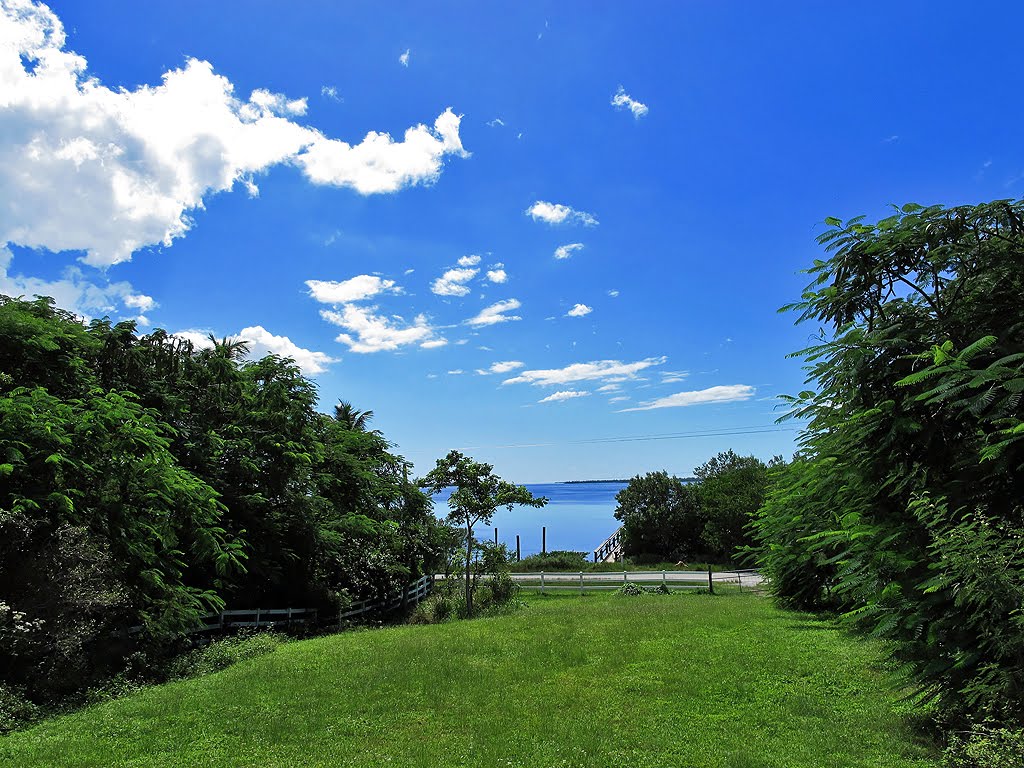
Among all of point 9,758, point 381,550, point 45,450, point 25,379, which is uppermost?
point 25,379

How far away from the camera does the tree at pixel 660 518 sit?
162 ft

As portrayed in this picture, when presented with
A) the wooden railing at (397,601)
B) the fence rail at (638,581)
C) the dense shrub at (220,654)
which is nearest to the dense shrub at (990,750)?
the dense shrub at (220,654)

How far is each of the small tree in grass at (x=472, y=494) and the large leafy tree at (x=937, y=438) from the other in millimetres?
15444

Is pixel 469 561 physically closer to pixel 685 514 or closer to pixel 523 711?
pixel 523 711

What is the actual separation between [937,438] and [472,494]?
1740cm

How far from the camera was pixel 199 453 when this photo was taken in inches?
709

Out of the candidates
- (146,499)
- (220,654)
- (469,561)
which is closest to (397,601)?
(469,561)

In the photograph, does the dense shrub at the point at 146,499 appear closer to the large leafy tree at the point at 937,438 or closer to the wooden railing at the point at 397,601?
the wooden railing at the point at 397,601

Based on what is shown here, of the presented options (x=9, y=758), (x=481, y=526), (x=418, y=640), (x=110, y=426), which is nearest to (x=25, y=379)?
(x=110, y=426)

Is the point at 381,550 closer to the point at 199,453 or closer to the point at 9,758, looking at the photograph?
the point at 199,453

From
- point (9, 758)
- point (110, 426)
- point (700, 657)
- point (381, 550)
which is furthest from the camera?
point (381, 550)

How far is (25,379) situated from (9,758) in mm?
9404

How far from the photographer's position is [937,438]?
6453 millimetres

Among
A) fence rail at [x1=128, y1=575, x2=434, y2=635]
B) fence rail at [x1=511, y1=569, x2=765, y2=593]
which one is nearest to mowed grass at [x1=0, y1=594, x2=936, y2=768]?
fence rail at [x1=128, y1=575, x2=434, y2=635]
